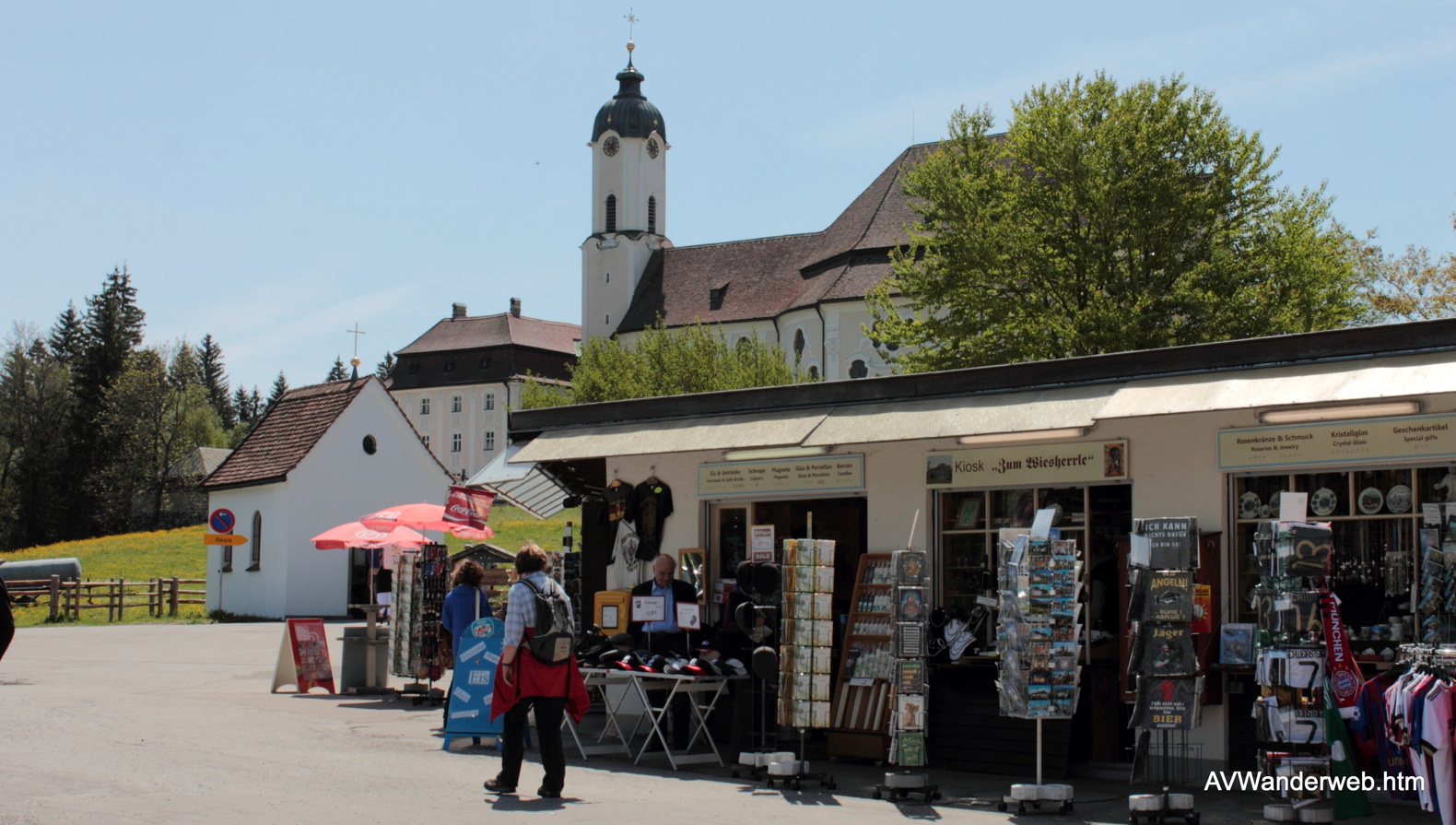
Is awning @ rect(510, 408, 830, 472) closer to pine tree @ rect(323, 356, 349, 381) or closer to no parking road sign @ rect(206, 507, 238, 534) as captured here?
no parking road sign @ rect(206, 507, 238, 534)

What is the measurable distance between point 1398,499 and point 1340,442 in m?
0.71

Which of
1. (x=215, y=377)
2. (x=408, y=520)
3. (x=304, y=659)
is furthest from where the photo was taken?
(x=215, y=377)

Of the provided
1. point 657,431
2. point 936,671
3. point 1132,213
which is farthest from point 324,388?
point 936,671

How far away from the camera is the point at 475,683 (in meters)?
13.6

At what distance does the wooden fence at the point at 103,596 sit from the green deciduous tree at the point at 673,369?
23.8 metres

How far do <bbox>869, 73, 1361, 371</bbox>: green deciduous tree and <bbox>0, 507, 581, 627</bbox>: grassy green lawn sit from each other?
15.8 meters

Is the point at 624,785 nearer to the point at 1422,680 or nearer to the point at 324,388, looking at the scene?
the point at 1422,680

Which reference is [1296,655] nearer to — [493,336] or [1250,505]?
[1250,505]

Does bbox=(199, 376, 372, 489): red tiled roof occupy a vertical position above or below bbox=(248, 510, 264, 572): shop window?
above

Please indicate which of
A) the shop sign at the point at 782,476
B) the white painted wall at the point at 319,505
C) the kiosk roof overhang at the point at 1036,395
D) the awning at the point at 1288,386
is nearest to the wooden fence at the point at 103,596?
the white painted wall at the point at 319,505

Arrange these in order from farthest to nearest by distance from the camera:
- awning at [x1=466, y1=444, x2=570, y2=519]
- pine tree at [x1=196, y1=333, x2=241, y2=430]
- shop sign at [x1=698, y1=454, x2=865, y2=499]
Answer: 1. pine tree at [x1=196, y1=333, x2=241, y2=430]
2. awning at [x1=466, y1=444, x2=570, y2=519]
3. shop sign at [x1=698, y1=454, x2=865, y2=499]

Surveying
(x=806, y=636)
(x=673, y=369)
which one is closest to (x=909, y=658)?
(x=806, y=636)

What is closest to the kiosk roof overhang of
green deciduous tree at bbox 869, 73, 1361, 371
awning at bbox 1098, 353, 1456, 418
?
awning at bbox 1098, 353, 1456, 418

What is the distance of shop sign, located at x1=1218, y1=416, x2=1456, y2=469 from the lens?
10297 millimetres
